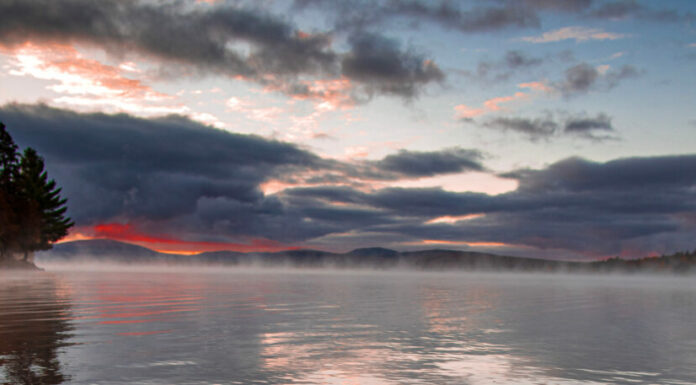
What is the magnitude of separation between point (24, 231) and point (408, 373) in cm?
11787

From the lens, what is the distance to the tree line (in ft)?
362

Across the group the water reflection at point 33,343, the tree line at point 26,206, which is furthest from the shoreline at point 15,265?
the water reflection at point 33,343

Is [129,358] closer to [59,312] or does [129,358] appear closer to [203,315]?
[203,315]

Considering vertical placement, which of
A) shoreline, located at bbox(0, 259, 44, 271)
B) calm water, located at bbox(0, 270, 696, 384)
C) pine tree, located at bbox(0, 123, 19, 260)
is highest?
pine tree, located at bbox(0, 123, 19, 260)

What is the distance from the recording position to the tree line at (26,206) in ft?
362

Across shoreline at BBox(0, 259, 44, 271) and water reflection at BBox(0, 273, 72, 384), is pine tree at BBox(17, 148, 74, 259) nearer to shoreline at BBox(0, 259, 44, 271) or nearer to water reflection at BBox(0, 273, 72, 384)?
shoreline at BBox(0, 259, 44, 271)

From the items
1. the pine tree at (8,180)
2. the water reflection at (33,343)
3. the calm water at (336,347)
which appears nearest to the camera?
the water reflection at (33,343)

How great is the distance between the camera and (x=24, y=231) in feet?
380

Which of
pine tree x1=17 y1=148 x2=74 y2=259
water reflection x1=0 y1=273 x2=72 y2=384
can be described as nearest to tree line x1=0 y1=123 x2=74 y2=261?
pine tree x1=17 y1=148 x2=74 y2=259

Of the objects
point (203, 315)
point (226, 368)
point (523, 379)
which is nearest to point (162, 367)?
point (226, 368)

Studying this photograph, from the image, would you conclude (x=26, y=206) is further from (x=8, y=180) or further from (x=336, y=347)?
(x=336, y=347)

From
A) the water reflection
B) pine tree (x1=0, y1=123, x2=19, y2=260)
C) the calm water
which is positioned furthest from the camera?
pine tree (x1=0, y1=123, x2=19, y2=260)

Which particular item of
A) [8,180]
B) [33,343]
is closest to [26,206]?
[8,180]

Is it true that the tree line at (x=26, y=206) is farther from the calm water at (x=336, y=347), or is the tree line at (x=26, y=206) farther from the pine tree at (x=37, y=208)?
the calm water at (x=336, y=347)
